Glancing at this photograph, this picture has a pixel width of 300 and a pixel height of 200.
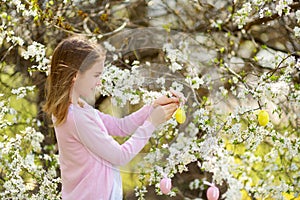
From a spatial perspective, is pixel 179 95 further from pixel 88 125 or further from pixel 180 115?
pixel 88 125

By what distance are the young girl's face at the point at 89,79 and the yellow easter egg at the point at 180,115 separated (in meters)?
0.19

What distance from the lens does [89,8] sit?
2777mm

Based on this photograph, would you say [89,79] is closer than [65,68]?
Yes

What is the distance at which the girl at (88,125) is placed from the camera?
4.90 ft

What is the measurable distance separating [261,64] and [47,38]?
917 mm

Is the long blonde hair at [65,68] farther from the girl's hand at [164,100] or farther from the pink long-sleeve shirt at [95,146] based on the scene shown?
the girl's hand at [164,100]

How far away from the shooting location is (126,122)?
1.50 metres

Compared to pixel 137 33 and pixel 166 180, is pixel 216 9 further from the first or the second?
pixel 137 33

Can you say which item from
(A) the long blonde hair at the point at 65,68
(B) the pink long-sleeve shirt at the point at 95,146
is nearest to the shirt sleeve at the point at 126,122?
(B) the pink long-sleeve shirt at the point at 95,146

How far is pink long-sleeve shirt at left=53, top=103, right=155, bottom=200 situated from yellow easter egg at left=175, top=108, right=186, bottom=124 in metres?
0.06

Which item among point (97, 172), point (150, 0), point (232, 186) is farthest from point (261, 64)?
point (97, 172)

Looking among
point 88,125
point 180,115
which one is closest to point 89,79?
point 88,125

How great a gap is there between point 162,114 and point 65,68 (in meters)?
0.27

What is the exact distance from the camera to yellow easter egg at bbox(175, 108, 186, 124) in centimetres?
150
